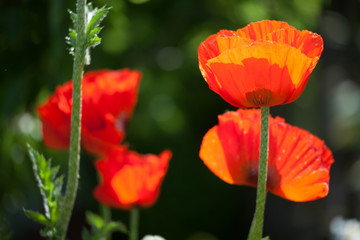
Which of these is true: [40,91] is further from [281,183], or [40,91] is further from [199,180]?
[199,180]

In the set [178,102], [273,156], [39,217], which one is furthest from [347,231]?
[178,102]

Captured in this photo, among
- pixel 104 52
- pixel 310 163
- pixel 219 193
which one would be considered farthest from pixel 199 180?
pixel 310 163

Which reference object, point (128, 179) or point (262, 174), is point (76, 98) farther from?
point (128, 179)

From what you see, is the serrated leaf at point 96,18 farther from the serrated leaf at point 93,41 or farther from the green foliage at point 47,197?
the green foliage at point 47,197

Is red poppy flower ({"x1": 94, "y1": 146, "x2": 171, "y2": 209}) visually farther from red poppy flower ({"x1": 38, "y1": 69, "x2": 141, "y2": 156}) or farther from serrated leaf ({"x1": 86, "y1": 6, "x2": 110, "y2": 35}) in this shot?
serrated leaf ({"x1": 86, "y1": 6, "x2": 110, "y2": 35})

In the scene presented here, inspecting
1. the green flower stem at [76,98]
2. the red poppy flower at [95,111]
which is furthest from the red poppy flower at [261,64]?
the red poppy flower at [95,111]

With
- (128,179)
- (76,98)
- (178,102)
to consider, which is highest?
(76,98)

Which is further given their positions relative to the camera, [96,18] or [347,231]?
[347,231]
